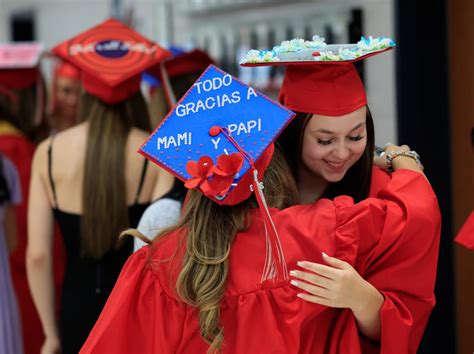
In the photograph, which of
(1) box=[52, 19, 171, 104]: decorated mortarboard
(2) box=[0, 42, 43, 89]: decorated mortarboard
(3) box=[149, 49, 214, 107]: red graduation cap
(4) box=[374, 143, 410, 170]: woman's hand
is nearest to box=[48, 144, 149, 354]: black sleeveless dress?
(1) box=[52, 19, 171, 104]: decorated mortarboard

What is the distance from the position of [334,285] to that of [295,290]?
10cm

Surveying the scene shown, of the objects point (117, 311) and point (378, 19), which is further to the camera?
point (378, 19)

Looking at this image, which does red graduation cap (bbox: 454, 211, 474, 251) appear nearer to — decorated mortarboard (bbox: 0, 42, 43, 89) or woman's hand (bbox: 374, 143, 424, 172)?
woman's hand (bbox: 374, 143, 424, 172)

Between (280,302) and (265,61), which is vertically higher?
(265,61)

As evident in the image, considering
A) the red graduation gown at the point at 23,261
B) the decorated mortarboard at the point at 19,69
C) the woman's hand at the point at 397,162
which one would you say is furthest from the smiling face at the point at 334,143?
the decorated mortarboard at the point at 19,69

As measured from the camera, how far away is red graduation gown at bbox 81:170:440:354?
1852 mm

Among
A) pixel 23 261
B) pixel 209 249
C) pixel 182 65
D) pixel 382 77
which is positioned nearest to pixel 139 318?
pixel 209 249

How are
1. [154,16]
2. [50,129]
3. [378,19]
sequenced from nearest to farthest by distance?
[378,19] < [50,129] < [154,16]

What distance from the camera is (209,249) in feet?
6.20

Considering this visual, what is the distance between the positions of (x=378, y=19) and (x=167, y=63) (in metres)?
1.06

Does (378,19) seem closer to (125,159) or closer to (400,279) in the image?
(125,159)

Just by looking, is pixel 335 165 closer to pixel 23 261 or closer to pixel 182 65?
pixel 182 65

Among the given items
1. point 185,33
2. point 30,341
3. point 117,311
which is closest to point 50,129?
point 30,341

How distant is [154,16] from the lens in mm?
6293
